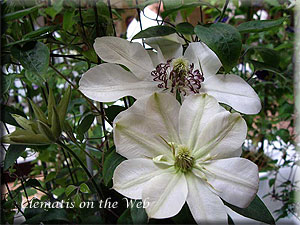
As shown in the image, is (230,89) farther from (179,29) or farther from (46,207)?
(46,207)

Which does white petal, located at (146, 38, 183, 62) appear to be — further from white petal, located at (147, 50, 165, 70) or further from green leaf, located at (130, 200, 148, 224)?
green leaf, located at (130, 200, 148, 224)

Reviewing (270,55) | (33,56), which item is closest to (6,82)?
(33,56)

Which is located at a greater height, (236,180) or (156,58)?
(156,58)

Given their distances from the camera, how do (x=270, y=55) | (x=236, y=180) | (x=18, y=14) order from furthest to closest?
(x=270, y=55), (x=18, y=14), (x=236, y=180)

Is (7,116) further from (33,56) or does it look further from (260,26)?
(260,26)

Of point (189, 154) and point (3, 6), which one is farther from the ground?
point (3, 6)

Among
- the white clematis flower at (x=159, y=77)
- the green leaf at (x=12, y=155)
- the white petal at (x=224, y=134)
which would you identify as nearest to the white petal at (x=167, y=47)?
the white clematis flower at (x=159, y=77)

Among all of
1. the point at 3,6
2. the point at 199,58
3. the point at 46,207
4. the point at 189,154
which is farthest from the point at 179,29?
the point at 46,207

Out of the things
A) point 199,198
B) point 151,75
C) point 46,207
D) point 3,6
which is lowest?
point 46,207
